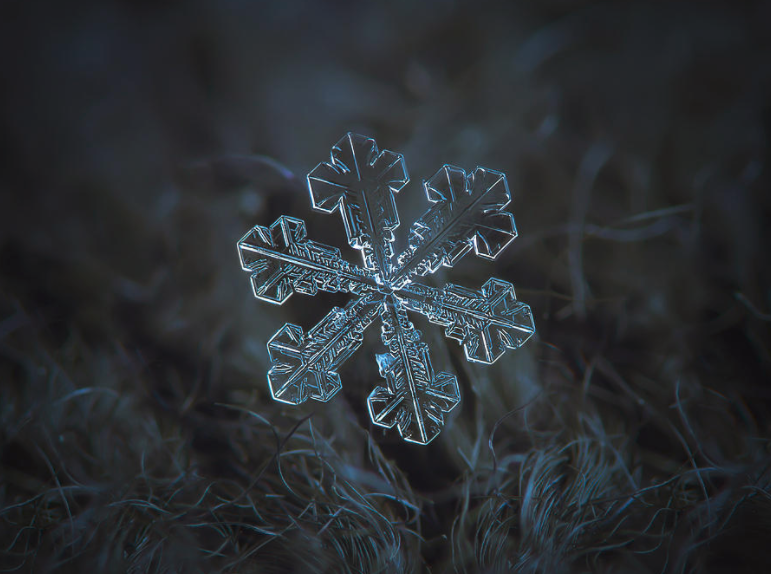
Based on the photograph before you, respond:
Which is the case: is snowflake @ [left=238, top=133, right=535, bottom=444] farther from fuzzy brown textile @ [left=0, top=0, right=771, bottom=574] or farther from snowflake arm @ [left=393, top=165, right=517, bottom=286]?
fuzzy brown textile @ [left=0, top=0, right=771, bottom=574]

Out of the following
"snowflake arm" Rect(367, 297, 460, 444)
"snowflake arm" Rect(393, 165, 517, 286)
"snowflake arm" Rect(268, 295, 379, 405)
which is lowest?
"snowflake arm" Rect(367, 297, 460, 444)

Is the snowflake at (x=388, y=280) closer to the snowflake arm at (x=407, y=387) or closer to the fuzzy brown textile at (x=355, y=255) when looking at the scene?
the snowflake arm at (x=407, y=387)

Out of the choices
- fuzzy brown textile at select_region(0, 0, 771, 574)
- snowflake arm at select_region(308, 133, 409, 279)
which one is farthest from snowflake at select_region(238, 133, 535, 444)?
fuzzy brown textile at select_region(0, 0, 771, 574)

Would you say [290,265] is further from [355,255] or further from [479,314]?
[479,314]

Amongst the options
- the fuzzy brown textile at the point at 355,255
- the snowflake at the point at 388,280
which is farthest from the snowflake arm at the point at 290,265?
the fuzzy brown textile at the point at 355,255

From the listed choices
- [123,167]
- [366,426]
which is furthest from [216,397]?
[123,167]

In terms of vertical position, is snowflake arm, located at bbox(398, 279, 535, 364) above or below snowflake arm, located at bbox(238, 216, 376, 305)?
below

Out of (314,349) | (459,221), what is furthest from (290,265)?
(459,221)
